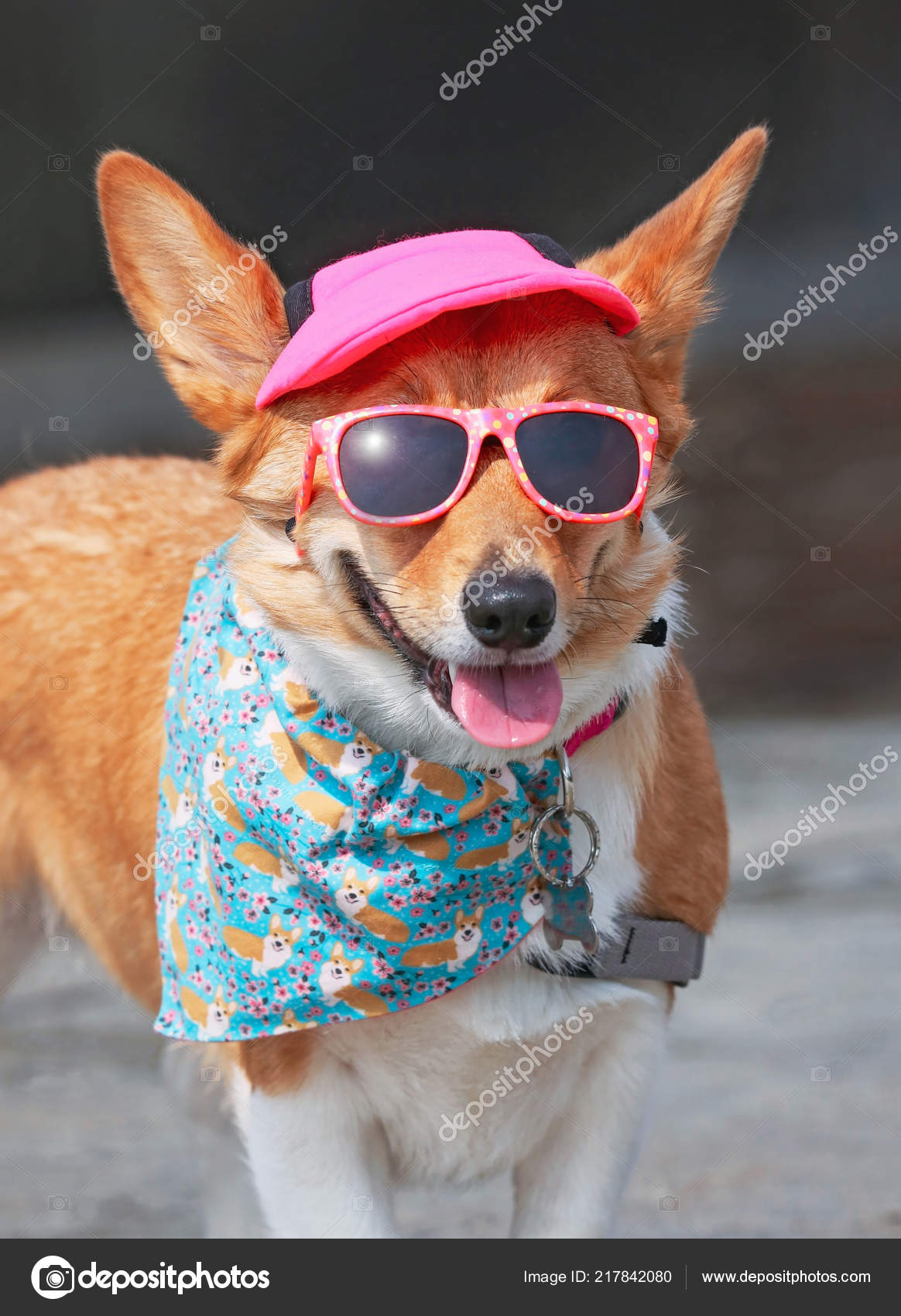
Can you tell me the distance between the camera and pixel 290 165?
6.05m

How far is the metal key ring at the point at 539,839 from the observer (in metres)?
2.30

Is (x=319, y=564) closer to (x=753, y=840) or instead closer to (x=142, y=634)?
(x=142, y=634)

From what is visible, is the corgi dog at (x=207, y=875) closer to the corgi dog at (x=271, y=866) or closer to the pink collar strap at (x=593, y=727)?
the corgi dog at (x=271, y=866)

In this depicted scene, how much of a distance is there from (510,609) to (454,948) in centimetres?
72

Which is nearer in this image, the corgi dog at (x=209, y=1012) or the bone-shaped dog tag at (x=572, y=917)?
the bone-shaped dog tag at (x=572, y=917)

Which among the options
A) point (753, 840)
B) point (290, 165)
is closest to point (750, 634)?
point (753, 840)

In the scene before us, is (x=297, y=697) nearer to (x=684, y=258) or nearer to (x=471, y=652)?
(x=471, y=652)

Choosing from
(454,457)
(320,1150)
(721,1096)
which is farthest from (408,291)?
(721,1096)

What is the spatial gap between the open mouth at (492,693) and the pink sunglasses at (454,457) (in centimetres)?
18

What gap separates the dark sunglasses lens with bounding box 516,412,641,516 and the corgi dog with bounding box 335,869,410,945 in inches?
29.3

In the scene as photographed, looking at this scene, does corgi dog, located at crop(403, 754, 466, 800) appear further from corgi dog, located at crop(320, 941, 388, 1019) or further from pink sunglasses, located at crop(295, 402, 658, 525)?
pink sunglasses, located at crop(295, 402, 658, 525)

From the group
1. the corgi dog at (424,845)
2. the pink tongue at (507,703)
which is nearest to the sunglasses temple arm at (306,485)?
the pink tongue at (507,703)
